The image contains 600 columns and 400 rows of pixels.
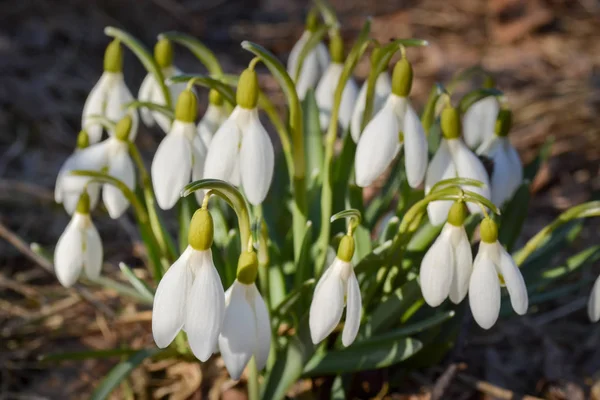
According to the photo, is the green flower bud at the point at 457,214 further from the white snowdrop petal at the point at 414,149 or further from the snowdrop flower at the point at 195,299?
the snowdrop flower at the point at 195,299

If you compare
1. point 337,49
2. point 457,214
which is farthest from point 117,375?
point 337,49

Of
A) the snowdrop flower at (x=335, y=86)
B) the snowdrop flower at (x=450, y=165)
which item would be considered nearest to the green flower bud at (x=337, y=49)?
the snowdrop flower at (x=335, y=86)

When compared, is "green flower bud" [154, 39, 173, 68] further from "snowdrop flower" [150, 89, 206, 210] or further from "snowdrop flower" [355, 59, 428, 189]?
"snowdrop flower" [355, 59, 428, 189]

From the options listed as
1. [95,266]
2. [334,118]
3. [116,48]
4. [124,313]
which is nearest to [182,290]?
[95,266]

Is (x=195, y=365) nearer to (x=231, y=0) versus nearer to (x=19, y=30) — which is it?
(x=19, y=30)

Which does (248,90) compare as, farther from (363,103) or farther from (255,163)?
(363,103)

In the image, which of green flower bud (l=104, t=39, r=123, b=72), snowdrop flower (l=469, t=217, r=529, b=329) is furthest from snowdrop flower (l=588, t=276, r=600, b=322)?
green flower bud (l=104, t=39, r=123, b=72)

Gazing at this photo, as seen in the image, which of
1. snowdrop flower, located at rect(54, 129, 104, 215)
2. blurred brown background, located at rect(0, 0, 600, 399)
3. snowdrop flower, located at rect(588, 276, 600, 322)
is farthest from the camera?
blurred brown background, located at rect(0, 0, 600, 399)
